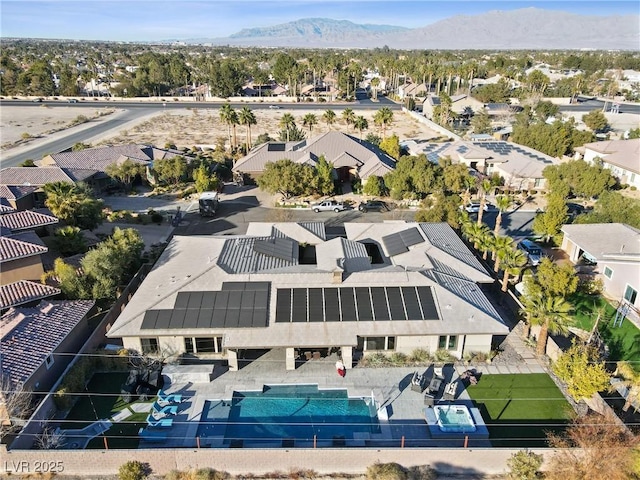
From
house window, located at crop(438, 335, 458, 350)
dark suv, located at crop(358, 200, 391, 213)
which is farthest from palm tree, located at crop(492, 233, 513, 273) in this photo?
dark suv, located at crop(358, 200, 391, 213)

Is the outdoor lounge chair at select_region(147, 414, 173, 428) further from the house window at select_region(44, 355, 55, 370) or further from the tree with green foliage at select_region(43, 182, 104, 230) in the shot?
the tree with green foliage at select_region(43, 182, 104, 230)

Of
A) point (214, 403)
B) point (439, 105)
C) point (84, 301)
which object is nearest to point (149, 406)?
point (214, 403)

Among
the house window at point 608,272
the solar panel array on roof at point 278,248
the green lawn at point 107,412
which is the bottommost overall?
the green lawn at point 107,412

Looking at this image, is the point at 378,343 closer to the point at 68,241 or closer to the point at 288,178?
the point at 68,241

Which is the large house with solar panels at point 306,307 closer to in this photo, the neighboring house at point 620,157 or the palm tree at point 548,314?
the palm tree at point 548,314

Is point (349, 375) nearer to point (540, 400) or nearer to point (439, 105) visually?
point (540, 400)

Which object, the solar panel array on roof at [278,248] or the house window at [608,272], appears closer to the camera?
the solar panel array on roof at [278,248]

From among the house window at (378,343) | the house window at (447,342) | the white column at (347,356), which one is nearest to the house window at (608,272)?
the house window at (447,342)
